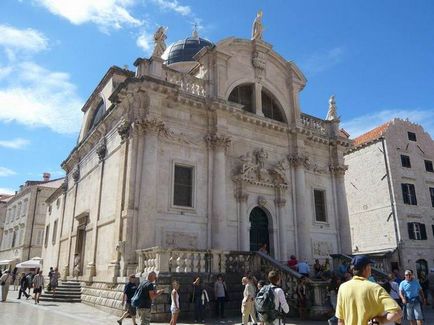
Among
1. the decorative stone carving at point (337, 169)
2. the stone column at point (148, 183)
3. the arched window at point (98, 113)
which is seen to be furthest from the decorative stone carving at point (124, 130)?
the decorative stone carving at point (337, 169)

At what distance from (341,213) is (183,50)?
51.0 ft

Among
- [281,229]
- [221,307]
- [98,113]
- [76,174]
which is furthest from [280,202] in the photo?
[76,174]

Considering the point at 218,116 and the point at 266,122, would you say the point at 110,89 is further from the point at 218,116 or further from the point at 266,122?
the point at 266,122

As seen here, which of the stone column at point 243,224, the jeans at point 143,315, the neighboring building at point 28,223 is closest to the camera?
the jeans at point 143,315

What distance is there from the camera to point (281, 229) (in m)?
18.1

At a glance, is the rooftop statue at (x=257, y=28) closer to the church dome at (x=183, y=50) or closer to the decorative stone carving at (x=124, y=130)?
the church dome at (x=183, y=50)

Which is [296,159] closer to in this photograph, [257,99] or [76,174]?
[257,99]

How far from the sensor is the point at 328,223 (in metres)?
20.4

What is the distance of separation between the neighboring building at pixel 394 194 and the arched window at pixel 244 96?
1514cm

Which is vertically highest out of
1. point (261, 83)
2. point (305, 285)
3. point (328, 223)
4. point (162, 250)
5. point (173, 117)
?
point (261, 83)

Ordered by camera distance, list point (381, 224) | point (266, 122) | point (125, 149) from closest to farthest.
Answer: point (125, 149), point (266, 122), point (381, 224)

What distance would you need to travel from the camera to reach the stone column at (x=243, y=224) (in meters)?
16.5

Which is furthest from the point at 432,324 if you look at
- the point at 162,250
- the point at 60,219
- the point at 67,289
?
the point at 60,219

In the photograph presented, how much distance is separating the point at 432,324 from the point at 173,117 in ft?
40.0
